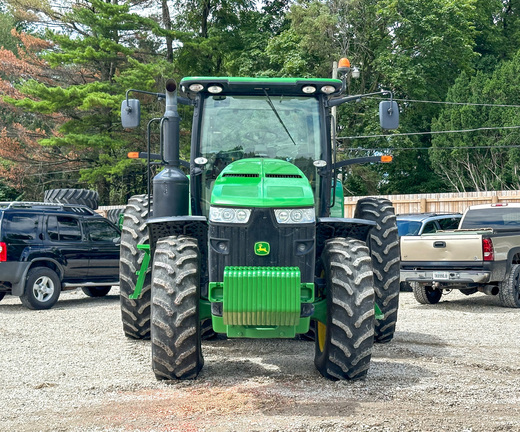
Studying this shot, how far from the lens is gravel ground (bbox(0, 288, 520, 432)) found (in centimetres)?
564

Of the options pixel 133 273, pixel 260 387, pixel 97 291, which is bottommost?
pixel 260 387

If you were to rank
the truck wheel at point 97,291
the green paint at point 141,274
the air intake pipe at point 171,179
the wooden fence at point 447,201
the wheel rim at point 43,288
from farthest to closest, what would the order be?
1. the wooden fence at point 447,201
2. the truck wheel at point 97,291
3. the wheel rim at point 43,288
4. the green paint at point 141,274
5. the air intake pipe at point 171,179

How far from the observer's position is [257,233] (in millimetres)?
6820

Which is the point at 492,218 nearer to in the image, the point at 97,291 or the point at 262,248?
the point at 97,291

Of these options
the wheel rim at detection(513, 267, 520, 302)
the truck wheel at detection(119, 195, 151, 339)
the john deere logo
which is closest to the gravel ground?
the truck wheel at detection(119, 195, 151, 339)

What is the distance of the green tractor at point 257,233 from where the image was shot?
6762 mm

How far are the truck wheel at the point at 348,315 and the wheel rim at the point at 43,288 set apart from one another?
895cm

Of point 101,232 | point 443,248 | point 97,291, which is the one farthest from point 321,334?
point 97,291

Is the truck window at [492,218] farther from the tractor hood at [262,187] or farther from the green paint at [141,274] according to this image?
the tractor hood at [262,187]

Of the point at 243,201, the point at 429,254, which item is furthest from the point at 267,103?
the point at 429,254

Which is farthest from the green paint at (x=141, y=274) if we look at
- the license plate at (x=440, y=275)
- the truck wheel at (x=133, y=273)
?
the license plate at (x=440, y=275)

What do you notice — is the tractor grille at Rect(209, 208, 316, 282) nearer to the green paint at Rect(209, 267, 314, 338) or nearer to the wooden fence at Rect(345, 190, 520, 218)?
the green paint at Rect(209, 267, 314, 338)

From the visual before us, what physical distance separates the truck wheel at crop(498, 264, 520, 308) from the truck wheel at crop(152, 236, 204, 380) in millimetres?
8545

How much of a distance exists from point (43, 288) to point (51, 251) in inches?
29.0
